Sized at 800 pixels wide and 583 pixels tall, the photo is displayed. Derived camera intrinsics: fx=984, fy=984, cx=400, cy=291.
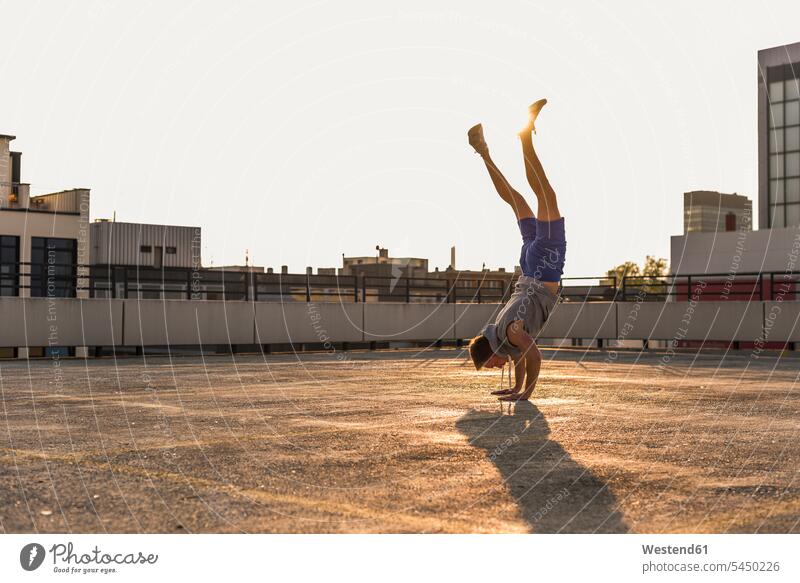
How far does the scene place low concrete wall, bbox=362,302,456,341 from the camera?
21938mm

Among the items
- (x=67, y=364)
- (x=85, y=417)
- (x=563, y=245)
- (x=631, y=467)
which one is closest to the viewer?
(x=631, y=467)

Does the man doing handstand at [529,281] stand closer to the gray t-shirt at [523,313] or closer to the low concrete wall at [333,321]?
the gray t-shirt at [523,313]

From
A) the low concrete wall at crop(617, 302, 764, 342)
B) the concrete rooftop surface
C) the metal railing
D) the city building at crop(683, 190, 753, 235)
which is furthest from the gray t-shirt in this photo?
the city building at crop(683, 190, 753, 235)

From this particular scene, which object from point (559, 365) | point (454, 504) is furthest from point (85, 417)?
point (559, 365)

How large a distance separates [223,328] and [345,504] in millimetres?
15373

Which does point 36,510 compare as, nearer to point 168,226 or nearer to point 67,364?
point 67,364

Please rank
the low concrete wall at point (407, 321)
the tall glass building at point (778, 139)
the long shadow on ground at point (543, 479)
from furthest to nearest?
the tall glass building at point (778, 139), the low concrete wall at point (407, 321), the long shadow on ground at point (543, 479)

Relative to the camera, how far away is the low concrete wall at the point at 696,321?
21.3 meters

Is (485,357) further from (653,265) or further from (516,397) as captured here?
(653,265)

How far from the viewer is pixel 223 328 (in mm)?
19391

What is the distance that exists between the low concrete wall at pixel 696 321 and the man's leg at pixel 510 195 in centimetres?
1321

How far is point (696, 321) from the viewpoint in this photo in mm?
21938

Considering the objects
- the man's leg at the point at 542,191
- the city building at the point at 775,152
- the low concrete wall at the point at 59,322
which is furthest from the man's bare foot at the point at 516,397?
the city building at the point at 775,152

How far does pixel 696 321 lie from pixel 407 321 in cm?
647
